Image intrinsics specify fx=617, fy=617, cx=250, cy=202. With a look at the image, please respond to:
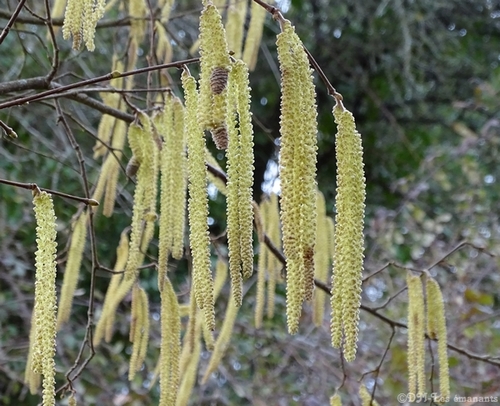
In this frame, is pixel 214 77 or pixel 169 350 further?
pixel 169 350

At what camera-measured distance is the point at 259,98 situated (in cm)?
336

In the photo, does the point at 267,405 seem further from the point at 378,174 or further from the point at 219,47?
the point at 219,47

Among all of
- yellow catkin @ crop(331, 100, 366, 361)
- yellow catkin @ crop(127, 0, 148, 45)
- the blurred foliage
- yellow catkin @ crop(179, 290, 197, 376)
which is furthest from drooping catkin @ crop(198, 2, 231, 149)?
the blurred foliage

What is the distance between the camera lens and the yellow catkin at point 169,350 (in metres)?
0.81

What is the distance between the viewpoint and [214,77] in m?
0.58

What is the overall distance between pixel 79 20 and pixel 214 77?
0.26 m

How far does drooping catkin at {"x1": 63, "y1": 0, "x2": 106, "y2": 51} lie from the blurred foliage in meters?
1.56

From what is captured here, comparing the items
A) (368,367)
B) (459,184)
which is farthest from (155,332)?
(459,184)

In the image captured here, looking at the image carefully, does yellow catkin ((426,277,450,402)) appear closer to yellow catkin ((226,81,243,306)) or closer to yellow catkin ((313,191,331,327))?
yellow catkin ((313,191,331,327))

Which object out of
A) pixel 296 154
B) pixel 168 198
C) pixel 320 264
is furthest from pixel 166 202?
pixel 320 264

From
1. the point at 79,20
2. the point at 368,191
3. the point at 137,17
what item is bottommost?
the point at 79,20

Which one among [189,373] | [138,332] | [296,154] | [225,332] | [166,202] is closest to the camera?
[296,154]

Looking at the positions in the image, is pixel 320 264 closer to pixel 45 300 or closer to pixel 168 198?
pixel 168 198

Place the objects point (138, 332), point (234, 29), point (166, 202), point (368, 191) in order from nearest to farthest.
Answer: point (166, 202) < point (138, 332) < point (234, 29) < point (368, 191)
